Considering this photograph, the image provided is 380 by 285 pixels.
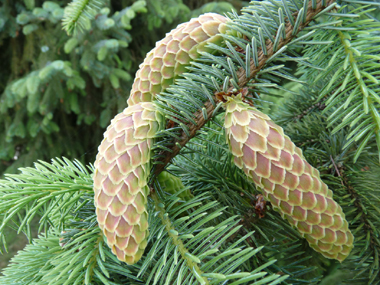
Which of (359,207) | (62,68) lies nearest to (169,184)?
(359,207)

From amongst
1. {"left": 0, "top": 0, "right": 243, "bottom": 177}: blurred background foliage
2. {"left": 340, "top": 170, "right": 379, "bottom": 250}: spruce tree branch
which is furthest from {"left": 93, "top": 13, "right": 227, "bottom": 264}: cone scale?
{"left": 0, "top": 0, "right": 243, "bottom": 177}: blurred background foliage

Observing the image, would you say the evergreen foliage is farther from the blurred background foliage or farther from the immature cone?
the blurred background foliage

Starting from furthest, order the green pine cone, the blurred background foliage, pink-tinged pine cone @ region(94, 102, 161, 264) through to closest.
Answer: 1. the blurred background foliage
2. the green pine cone
3. pink-tinged pine cone @ region(94, 102, 161, 264)

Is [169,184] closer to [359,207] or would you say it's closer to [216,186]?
[216,186]

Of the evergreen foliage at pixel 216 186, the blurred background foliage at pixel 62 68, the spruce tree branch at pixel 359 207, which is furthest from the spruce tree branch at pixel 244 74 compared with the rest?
the blurred background foliage at pixel 62 68

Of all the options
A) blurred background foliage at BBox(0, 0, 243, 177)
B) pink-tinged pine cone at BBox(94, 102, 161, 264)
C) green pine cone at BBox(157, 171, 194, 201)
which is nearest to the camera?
pink-tinged pine cone at BBox(94, 102, 161, 264)

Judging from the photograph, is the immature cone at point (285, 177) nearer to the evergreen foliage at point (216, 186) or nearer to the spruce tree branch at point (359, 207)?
the evergreen foliage at point (216, 186)
